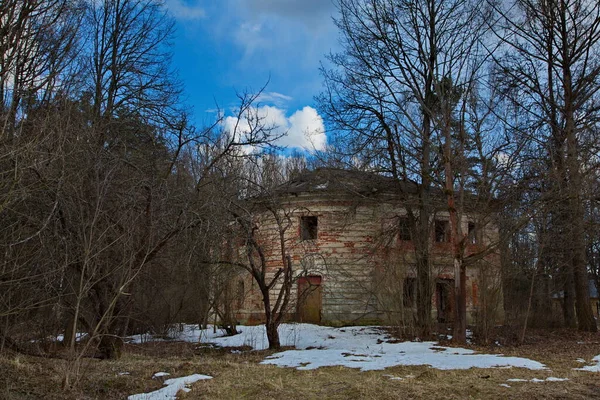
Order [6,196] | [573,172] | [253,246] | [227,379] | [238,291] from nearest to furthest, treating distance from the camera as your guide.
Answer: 1. [6,196]
2. [227,379]
3. [253,246]
4. [573,172]
5. [238,291]

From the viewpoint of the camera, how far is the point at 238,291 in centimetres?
1967

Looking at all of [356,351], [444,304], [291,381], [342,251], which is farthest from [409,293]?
[291,381]

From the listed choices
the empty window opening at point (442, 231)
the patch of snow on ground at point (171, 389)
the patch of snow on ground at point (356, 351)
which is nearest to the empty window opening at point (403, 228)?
the empty window opening at point (442, 231)

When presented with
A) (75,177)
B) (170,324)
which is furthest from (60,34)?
(170,324)

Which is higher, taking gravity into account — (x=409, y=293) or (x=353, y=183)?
(x=353, y=183)

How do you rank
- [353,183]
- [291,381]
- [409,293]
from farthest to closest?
[353,183] → [409,293] → [291,381]

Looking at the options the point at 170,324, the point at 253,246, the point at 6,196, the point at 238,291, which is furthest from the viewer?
the point at 238,291

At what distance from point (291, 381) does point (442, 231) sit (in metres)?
16.9

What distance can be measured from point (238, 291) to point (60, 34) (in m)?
11.6

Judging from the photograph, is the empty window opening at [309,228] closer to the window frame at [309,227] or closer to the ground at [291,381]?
the window frame at [309,227]

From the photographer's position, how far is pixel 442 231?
2369cm

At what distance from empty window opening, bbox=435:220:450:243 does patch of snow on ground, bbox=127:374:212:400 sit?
1553 centimetres

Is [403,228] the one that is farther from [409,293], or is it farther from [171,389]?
[171,389]

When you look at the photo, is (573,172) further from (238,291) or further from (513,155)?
(238,291)
